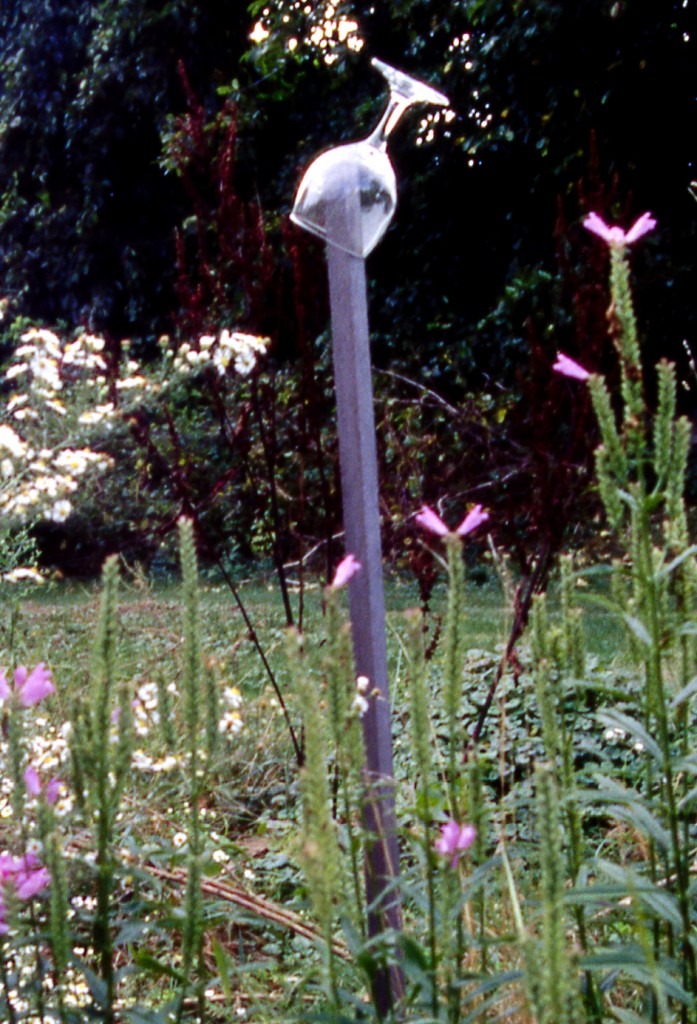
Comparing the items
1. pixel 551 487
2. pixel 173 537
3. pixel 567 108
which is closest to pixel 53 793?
pixel 551 487

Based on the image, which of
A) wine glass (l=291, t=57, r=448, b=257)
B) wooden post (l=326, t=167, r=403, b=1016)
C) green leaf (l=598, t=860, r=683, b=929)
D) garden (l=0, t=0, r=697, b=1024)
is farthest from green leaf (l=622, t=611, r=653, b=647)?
wine glass (l=291, t=57, r=448, b=257)

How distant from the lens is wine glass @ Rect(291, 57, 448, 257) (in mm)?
1798

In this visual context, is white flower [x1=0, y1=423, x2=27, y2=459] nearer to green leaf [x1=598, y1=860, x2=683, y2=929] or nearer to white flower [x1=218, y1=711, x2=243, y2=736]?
white flower [x1=218, y1=711, x2=243, y2=736]

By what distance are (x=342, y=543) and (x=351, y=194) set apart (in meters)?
2.74

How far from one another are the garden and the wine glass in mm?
397

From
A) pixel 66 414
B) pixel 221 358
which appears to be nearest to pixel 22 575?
pixel 66 414

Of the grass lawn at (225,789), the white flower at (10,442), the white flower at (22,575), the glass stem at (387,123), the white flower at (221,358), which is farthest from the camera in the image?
the white flower at (22,575)

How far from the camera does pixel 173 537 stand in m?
9.31

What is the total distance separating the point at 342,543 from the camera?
4477mm

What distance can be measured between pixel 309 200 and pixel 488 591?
5.83 meters

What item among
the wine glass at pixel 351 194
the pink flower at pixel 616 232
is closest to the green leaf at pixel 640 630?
the pink flower at pixel 616 232

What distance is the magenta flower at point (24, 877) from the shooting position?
3.84 ft

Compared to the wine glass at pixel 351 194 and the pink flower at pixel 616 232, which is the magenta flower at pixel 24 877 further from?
the wine glass at pixel 351 194

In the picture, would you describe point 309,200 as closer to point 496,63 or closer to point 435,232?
point 496,63
